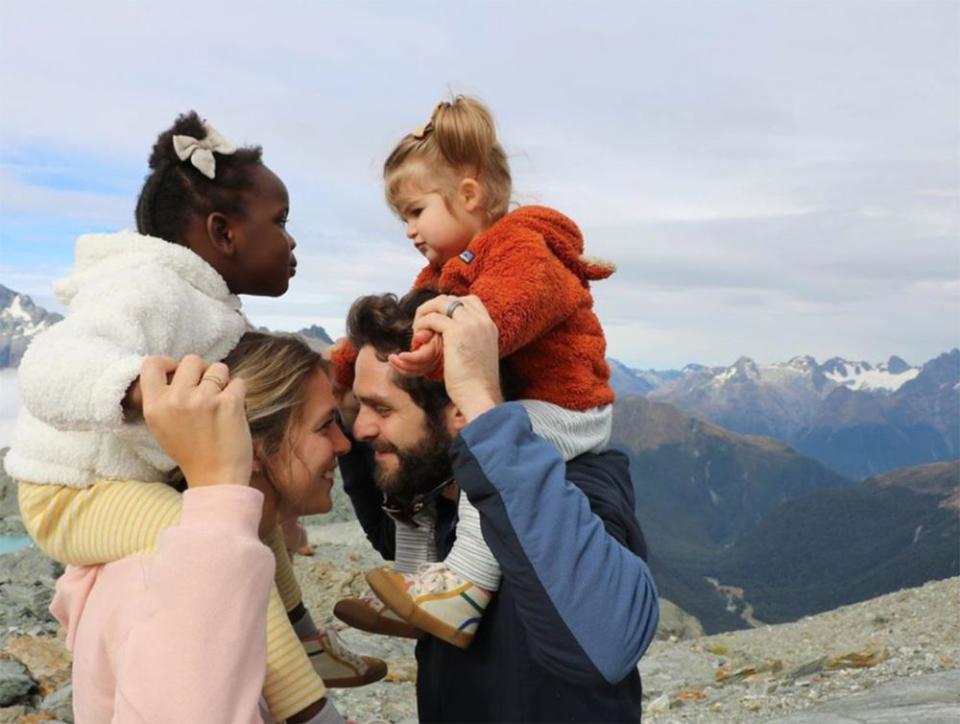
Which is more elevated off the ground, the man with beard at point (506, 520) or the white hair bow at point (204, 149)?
the white hair bow at point (204, 149)

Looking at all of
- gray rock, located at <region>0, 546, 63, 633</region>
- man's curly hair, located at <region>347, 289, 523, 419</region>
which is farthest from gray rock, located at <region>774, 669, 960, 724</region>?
gray rock, located at <region>0, 546, 63, 633</region>

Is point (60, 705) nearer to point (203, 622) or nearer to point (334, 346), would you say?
point (334, 346)

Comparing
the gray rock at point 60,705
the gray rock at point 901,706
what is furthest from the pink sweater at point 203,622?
the gray rock at point 60,705

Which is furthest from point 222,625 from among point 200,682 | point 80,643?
point 80,643

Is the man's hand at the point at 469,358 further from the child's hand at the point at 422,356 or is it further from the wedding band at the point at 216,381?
the wedding band at the point at 216,381

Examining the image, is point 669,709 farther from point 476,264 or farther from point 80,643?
point 80,643

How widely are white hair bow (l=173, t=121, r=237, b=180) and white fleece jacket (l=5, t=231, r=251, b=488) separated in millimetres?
508

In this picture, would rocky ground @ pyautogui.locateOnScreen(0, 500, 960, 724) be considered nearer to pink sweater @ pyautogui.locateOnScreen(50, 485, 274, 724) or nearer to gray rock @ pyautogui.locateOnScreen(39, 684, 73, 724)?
gray rock @ pyautogui.locateOnScreen(39, 684, 73, 724)

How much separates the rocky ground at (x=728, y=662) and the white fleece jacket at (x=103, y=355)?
5.26m

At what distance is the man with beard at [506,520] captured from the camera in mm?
2260

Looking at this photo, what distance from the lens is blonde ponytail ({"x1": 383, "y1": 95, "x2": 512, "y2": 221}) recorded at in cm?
407

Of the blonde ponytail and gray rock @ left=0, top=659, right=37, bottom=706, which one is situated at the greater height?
the blonde ponytail

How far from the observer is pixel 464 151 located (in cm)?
408

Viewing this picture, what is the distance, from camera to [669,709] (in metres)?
10.9
